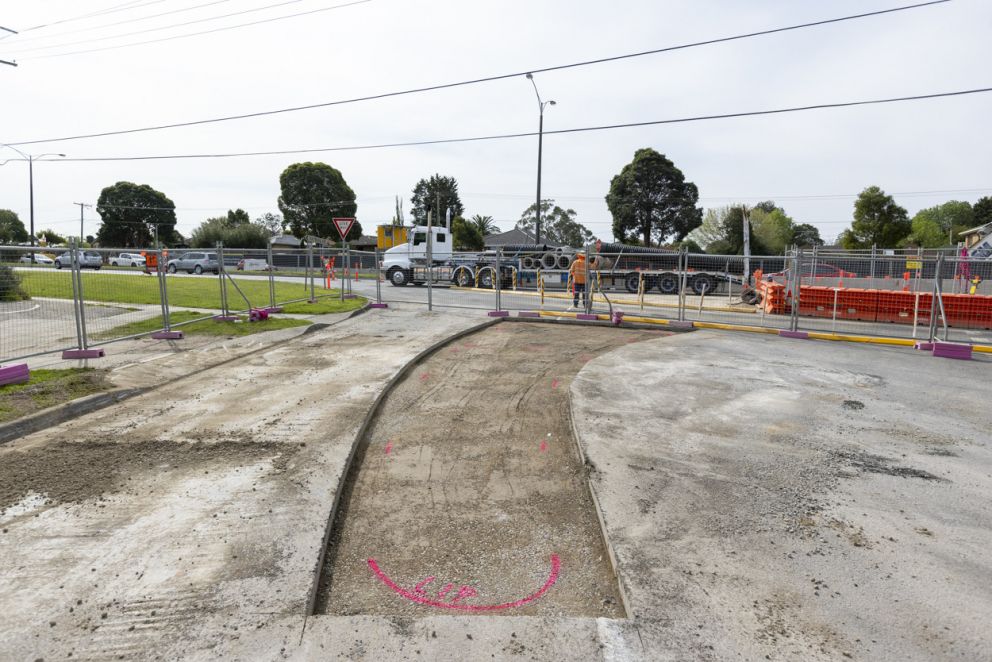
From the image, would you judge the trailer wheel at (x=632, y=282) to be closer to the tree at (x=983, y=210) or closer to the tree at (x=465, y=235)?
the tree at (x=465, y=235)

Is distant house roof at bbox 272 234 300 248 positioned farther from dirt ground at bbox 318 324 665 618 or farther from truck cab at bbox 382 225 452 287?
dirt ground at bbox 318 324 665 618

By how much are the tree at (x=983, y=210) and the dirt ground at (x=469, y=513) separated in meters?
97.0

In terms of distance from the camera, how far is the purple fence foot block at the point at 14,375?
740 centimetres

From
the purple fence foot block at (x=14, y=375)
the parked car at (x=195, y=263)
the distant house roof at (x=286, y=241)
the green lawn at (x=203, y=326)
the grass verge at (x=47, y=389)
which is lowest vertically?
the grass verge at (x=47, y=389)

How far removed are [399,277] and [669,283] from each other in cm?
1241

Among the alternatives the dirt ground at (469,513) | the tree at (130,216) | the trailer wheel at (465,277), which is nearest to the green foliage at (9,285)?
the dirt ground at (469,513)

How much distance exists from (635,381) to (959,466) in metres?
3.80

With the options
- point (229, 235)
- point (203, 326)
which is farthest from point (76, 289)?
point (229, 235)

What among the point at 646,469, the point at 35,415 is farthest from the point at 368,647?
the point at 35,415

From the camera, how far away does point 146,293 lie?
16.1 metres

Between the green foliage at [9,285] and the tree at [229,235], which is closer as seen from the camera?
the green foliage at [9,285]

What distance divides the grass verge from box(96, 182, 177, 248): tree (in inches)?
3110

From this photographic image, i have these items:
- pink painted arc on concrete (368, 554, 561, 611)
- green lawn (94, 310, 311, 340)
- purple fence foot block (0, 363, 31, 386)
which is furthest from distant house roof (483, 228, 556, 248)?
pink painted arc on concrete (368, 554, 561, 611)

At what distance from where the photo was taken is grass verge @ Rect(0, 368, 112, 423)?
20.8ft
